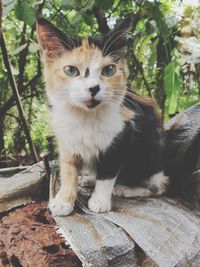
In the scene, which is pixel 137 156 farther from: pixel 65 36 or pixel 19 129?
pixel 19 129

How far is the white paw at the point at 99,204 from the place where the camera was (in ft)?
5.00

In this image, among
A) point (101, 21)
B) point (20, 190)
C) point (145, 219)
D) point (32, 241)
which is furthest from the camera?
point (101, 21)

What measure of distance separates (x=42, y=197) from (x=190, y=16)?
1.33 meters

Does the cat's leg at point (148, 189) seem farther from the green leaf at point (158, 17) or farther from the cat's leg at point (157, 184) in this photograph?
the green leaf at point (158, 17)

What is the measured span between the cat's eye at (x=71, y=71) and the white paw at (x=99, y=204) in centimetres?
45

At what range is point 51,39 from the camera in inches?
59.6

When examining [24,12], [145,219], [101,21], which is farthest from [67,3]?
[101,21]

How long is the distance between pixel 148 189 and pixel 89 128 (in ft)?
1.38

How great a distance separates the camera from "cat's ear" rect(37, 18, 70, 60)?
4.87 ft

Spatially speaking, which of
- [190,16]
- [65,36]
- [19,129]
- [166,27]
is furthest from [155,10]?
[19,129]

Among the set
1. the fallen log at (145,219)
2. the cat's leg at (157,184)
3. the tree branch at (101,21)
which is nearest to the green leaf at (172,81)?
the fallen log at (145,219)

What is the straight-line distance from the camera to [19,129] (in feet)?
12.2

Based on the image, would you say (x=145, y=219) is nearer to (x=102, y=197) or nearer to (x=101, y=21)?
(x=102, y=197)

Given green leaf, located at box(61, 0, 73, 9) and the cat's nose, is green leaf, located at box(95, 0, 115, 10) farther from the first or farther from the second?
the cat's nose
